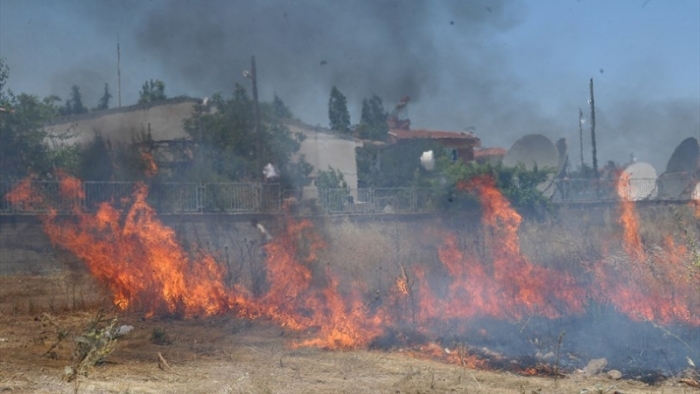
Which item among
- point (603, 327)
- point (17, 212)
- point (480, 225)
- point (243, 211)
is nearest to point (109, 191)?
point (17, 212)

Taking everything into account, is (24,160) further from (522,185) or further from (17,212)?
(522,185)

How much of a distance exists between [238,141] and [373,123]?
587 centimetres

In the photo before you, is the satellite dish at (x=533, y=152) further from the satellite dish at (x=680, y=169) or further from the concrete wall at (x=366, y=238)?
the satellite dish at (x=680, y=169)

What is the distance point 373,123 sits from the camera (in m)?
28.7

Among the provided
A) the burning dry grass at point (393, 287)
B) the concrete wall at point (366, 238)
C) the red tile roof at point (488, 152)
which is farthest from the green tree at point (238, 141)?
the red tile roof at point (488, 152)

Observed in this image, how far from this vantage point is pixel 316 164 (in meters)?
30.5

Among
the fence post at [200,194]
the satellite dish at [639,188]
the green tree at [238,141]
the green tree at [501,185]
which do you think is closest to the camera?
the fence post at [200,194]

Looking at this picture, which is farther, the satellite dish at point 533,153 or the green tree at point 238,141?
the satellite dish at point 533,153

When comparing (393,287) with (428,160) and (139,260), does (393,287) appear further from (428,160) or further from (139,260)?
(428,160)

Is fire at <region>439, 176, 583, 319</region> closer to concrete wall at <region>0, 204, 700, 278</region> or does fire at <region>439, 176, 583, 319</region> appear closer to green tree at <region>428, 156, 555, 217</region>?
concrete wall at <region>0, 204, 700, 278</region>

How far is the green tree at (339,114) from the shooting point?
2466cm

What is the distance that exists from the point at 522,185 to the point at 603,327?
11832mm

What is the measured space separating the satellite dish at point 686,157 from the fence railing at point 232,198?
193 inches

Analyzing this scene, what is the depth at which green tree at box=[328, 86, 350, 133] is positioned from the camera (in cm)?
2466
